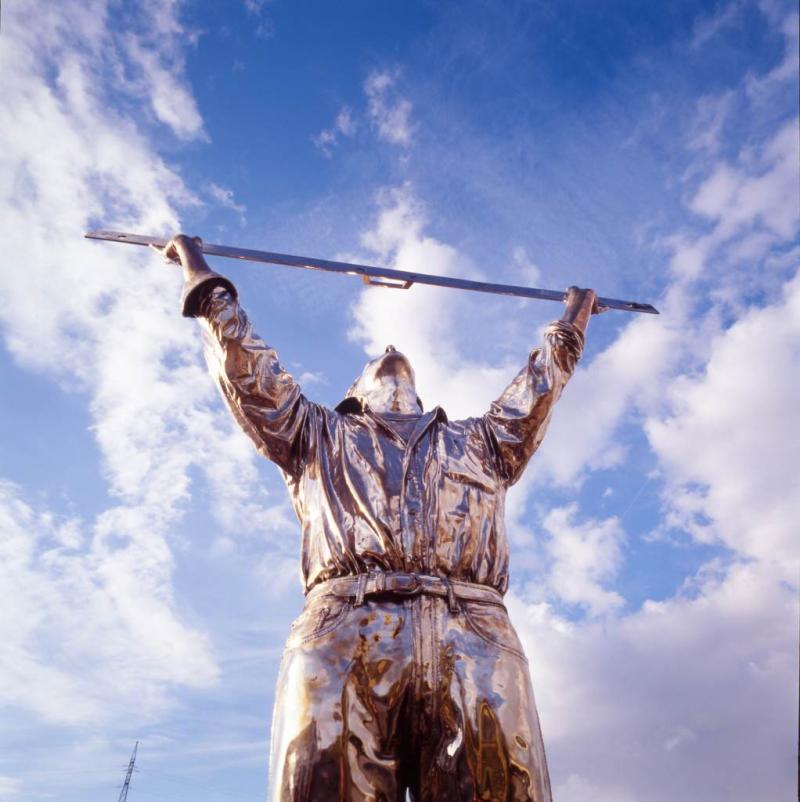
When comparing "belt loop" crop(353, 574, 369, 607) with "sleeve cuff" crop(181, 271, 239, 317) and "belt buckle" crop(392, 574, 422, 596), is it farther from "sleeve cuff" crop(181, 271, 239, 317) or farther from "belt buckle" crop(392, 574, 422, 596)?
"sleeve cuff" crop(181, 271, 239, 317)

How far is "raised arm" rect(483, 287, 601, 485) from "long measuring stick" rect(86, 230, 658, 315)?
90cm

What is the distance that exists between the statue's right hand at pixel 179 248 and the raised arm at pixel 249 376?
1.36 ft

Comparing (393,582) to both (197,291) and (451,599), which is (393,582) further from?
(197,291)

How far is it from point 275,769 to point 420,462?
2.19 m

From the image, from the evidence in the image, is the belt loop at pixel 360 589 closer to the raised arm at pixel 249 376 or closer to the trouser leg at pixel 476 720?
the trouser leg at pixel 476 720

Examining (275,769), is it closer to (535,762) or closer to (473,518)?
(535,762)

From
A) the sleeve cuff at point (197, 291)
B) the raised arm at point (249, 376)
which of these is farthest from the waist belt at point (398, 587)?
the sleeve cuff at point (197, 291)

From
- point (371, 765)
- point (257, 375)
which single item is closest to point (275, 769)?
point (371, 765)

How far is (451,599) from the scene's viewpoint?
532 centimetres

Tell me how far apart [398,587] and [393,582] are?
0.04 m

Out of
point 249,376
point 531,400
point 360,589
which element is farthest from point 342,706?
point 531,400

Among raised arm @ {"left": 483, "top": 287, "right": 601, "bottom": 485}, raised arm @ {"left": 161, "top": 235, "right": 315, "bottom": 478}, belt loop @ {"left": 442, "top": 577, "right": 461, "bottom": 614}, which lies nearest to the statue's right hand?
raised arm @ {"left": 161, "top": 235, "right": 315, "bottom": 478}

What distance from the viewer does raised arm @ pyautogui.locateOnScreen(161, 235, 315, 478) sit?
6.09 metres

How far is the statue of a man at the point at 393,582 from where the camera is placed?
4848 millimetres
